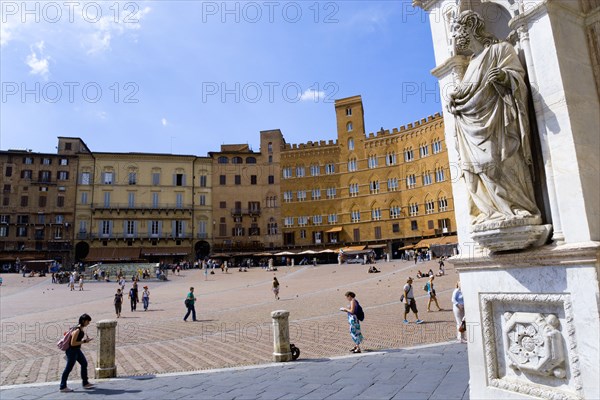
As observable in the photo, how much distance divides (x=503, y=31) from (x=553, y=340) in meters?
3.00

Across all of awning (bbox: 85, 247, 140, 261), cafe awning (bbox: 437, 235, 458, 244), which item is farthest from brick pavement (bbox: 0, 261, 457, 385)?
awning (bbox: 85, 247, 140, 261)

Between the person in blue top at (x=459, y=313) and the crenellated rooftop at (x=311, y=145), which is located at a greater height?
the crenellated rooftop at (x=311, y=145)

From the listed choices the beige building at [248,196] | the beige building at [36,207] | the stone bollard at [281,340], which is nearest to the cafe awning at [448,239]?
the beige building at [248,196]

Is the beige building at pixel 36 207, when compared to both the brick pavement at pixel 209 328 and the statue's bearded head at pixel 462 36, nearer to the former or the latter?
the brick pavement at pixel 209 328

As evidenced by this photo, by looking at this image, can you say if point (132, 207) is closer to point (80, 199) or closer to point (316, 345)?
point (80, 199)

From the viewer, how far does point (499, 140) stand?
3484 millimetres

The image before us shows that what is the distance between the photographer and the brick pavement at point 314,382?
5.41m

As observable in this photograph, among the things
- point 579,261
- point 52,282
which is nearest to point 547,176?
point 579,261

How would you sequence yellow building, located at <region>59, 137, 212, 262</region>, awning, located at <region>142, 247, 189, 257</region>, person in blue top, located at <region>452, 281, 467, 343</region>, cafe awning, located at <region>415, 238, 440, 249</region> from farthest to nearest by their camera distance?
yellow building, located at <region>59, 137, 212, 262</region>
awning, located at <region>142, 247, 189, 257</region>
cafe awning, located at <region>415, 238, 440, 249</region>
person in blue top, located at <region>452, 281, 467, 343</region>

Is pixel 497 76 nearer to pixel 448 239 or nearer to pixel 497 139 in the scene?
pixel 497 139

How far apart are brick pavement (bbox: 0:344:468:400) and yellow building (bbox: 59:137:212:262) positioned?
1998 inches

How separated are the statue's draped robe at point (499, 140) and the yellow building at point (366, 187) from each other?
156 feet

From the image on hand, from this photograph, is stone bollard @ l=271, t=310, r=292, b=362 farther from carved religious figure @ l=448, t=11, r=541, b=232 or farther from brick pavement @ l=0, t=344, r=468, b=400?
carved religious figure @ l=448, t=11, r=541, b=232

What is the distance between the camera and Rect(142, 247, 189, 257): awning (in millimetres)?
54650
